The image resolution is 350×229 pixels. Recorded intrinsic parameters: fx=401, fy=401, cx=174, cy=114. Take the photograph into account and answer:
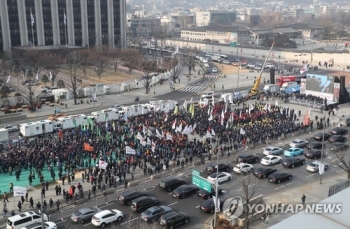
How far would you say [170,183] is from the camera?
25.4 m

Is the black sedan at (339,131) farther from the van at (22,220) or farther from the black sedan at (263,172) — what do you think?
the van at (22,220)

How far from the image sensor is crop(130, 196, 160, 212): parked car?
22.4 meters

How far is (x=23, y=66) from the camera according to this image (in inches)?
2756

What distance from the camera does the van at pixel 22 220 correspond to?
20.3m

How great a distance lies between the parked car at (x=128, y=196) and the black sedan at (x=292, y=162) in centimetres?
1122

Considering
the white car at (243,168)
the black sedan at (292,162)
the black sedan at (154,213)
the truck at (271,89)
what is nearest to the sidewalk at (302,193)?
the black sedan at (292,162)

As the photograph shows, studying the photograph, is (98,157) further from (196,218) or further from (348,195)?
(348,195)

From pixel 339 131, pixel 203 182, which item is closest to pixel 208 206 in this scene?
pixel 203 182

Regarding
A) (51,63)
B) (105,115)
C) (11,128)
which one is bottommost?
(11,128)

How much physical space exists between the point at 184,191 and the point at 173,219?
153 inches

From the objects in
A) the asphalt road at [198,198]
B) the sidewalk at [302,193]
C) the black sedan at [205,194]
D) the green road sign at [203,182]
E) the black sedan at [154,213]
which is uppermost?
the green road sign at [203,182]

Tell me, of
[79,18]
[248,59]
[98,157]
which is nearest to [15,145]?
[98,157]

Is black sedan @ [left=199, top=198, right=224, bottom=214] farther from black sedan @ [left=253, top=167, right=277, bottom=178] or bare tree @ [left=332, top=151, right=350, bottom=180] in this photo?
bare tree @ [left=332, top=151, right=350, bottom=180]

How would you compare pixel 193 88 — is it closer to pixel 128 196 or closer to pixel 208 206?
pixel 128 196
